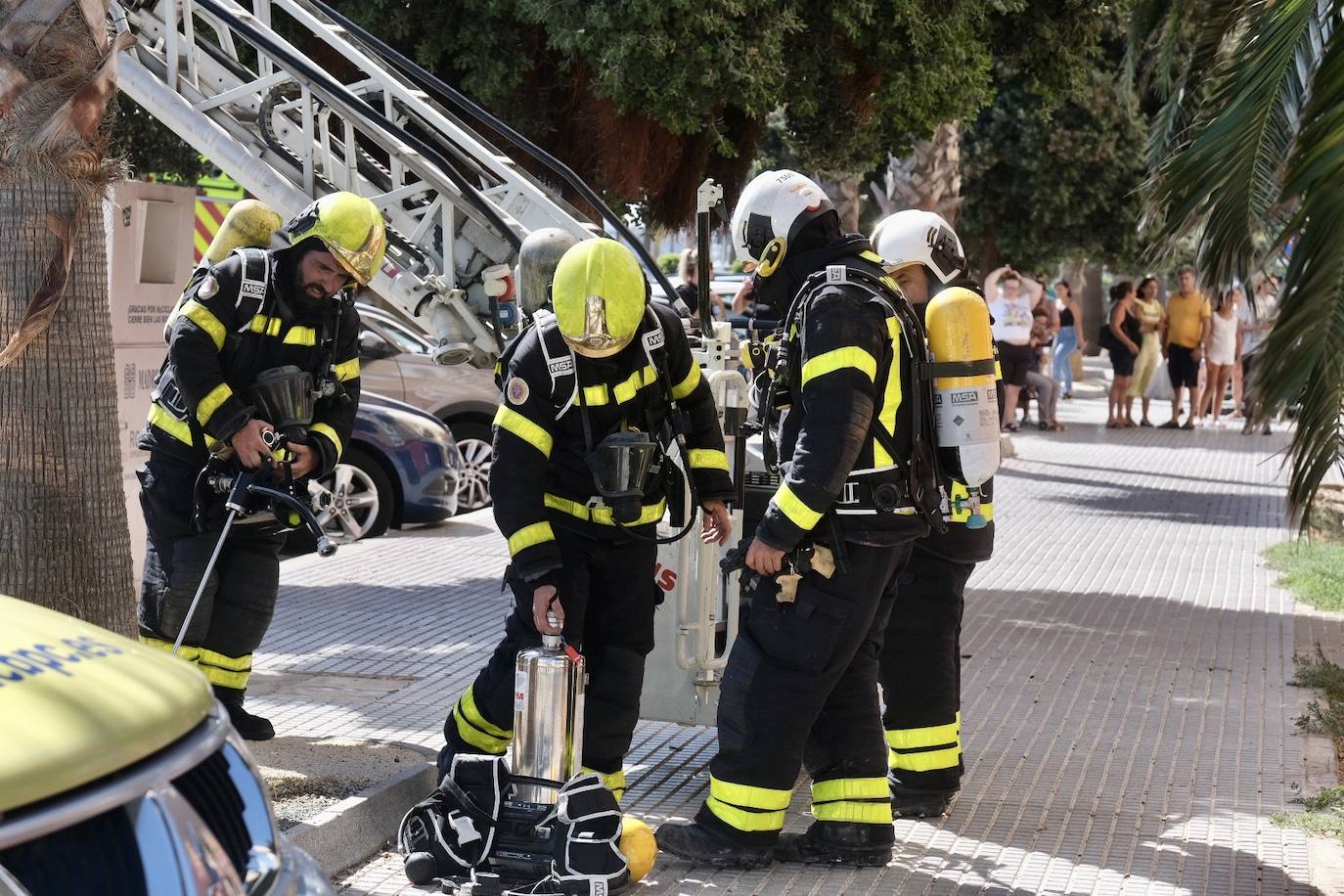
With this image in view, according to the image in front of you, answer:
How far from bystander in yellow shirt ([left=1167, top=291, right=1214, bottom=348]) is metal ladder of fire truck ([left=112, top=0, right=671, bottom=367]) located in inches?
542

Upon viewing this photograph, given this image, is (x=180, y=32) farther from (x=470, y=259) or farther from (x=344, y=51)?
(x=470, y=259)

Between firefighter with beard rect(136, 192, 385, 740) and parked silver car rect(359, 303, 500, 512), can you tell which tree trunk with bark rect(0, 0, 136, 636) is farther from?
parked silver car rect(359, 303, 500, 512)

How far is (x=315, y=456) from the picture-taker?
5.88m

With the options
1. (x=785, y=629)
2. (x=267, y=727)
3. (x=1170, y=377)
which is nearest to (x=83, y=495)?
(x=267, y=727)

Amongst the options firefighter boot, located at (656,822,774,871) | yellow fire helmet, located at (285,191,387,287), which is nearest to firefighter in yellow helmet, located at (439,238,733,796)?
firefighter boot, located at (656,822,774,871)

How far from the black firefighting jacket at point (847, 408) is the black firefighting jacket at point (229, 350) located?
1805 mm

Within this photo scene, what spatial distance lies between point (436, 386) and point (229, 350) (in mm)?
7868

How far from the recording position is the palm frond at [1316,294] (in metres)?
Result: 5.79

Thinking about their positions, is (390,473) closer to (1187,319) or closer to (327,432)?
(327,432)

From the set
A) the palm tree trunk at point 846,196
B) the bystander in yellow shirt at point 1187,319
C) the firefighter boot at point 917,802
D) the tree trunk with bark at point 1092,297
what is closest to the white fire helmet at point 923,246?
the firefighter boot at point 917,802

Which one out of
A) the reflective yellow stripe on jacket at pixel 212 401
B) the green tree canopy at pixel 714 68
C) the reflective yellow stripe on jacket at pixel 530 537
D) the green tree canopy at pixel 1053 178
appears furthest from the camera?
the green tree canopy at pixel 1053 178

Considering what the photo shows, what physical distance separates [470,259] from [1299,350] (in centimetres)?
366

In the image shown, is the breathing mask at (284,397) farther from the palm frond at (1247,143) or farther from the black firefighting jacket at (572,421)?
the palm frond at (1247,143)

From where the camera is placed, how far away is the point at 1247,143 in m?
6.54
